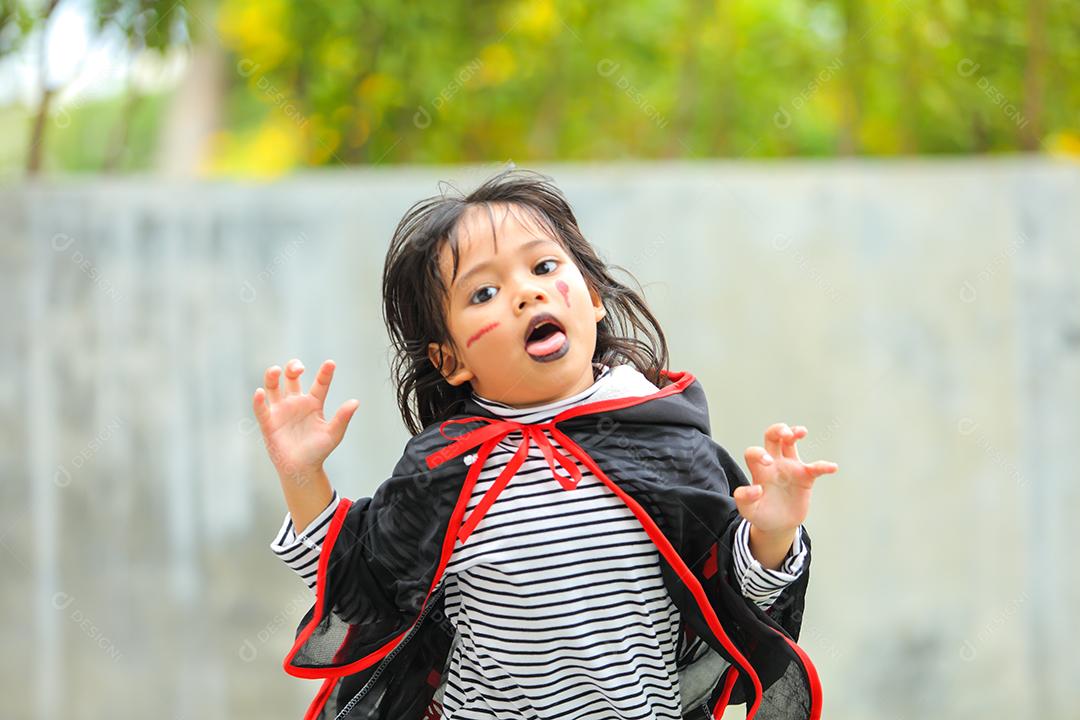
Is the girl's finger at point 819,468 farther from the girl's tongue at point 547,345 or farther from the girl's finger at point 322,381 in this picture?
the girl's finger at point 322,381

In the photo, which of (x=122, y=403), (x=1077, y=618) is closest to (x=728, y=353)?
(x=1077, y=618)

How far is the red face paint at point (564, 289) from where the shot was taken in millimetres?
Result: 1854

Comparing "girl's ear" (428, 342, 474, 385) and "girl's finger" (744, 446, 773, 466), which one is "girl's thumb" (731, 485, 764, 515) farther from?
"girl's ear" (428, 342, 474, 385)

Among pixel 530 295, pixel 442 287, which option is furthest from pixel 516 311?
pixel 442 287

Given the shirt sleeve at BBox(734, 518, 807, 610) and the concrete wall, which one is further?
the concrete wall

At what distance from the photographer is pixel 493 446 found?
6.17ft

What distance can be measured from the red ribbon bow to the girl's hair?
152mm

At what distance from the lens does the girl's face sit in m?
1.83

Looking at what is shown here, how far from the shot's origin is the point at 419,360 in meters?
1.99

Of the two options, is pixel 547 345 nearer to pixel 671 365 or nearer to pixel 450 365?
pixel 450 365

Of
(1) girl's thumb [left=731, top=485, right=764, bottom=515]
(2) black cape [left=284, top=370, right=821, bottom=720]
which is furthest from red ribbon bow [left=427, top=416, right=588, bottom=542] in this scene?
(1) girl's thumb [left=731, top=485, right=764, bottom=515]

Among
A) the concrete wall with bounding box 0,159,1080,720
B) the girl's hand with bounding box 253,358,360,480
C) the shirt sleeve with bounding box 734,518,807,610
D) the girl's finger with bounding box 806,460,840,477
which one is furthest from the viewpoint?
the concrete wall with bounding box 0,159,1080,720

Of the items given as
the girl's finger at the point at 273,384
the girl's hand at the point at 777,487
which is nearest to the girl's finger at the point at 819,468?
the girl's hand at the point at 777,487

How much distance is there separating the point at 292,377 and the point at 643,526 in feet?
1.92
